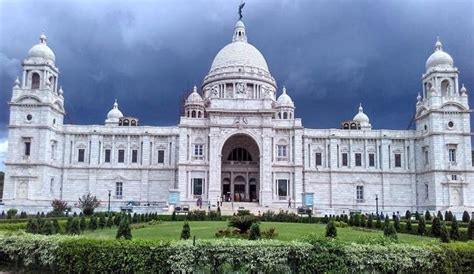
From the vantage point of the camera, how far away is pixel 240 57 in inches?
2756

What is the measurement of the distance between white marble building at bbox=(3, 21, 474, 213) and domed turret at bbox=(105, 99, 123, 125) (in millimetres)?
7773

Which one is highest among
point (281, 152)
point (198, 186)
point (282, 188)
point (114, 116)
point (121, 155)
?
point (114, 116)

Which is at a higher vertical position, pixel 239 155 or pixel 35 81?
pixel 35 81

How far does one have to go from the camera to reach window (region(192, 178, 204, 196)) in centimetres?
5516

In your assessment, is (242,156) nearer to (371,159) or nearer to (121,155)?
(121,155)

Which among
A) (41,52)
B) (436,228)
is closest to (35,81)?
(41,52)

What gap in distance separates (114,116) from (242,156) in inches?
847

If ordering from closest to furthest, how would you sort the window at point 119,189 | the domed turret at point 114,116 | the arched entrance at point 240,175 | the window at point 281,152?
A: the window at point 281,152, the arched entrance at point 240,175, the window at point 119,189, the domed turret at point 114,116

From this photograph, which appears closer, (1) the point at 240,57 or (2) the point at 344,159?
(2) the point at 344,159

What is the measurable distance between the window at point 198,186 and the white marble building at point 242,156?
0.39 feet

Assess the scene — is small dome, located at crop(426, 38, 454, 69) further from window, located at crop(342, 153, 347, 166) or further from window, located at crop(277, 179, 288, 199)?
window, located at crop(277, 179, 288, 199)

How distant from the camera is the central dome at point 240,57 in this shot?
6988 cm

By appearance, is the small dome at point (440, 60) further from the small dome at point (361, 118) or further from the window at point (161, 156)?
the window at point (161, 156)

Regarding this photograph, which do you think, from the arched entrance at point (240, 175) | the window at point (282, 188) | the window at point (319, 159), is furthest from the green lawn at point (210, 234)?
the window at point (319, 159)
